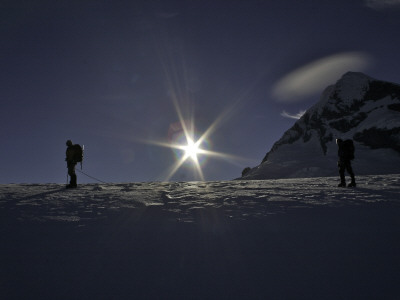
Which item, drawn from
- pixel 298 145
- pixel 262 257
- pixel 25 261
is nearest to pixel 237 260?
pixel 262 257

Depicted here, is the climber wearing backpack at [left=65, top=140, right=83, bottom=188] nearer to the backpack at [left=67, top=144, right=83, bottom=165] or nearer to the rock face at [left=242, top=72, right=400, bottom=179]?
the backpack at [left=67, top=144, right=83, bottom=165]

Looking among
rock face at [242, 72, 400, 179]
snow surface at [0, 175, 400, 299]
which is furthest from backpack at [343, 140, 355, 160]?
rock face at [242, 72, 400, 179]

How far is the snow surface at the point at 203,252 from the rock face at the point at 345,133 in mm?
45660

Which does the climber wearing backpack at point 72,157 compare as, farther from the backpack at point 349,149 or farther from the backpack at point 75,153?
the backpack at point 349,149

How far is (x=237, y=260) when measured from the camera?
12.7ft

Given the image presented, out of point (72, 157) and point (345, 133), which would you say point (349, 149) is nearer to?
point (72, 157)

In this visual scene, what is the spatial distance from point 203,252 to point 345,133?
9880 centimetres

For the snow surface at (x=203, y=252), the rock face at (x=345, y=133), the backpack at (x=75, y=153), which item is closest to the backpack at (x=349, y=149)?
the snow surface at (x=203, y=252)

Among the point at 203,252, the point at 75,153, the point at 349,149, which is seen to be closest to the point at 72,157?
the point at 75,153

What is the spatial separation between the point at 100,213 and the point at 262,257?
4107 mm

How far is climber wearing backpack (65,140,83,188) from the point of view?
11781 millimetres

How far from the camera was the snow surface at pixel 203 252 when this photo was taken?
327 cm

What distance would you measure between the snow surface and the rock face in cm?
4566

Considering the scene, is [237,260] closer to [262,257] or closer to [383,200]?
[262,257]
